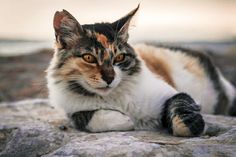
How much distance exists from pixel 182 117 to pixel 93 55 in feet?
2.48

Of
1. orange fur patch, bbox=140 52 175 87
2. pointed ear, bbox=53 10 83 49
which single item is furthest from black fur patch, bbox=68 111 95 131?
orange fur patch, bbox=140 52 175 87

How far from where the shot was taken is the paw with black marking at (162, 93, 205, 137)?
11.3 ft

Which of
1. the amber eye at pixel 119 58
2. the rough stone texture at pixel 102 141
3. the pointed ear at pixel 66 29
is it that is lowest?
the rough stone texture at pixel 102 141

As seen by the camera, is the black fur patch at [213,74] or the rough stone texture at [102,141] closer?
the rough stone texture at [102,141]

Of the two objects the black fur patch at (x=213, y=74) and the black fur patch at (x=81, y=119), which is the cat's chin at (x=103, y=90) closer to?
the black fur patch at (x=81, y=119)

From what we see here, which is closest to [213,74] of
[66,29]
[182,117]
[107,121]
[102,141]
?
[182,117]

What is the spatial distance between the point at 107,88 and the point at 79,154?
2.01ft

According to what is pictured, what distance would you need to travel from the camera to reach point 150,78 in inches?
158

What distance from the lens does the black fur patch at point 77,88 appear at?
3.71 metres

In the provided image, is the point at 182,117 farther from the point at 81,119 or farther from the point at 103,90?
the point at 81,119

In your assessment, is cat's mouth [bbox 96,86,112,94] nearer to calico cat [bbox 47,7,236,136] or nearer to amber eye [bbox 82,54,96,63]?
calico cat [bbox 47,7,236,136]

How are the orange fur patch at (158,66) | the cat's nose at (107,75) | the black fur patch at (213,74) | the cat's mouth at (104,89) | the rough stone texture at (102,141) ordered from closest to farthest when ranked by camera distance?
the rough stone texture at (102,141)
the cat's nose at (107,75)
the cat's mouth at (104,89)
the orange fur patch at (158,66)
the black fur patch at (213,74)

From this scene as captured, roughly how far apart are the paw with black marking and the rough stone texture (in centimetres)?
7

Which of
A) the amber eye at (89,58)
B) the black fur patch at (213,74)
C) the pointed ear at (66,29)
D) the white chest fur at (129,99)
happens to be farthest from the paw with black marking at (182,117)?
the black fur patch at (213,74)
